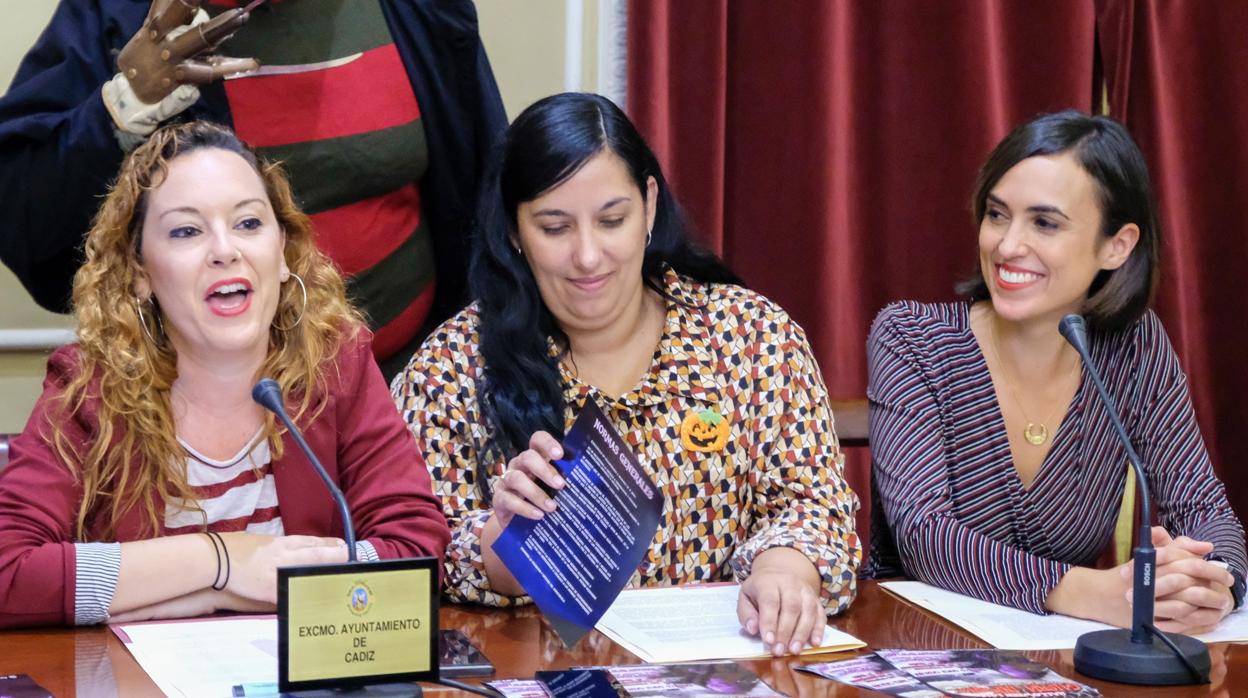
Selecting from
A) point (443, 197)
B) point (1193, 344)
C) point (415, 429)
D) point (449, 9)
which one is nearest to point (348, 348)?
point (415, 429)

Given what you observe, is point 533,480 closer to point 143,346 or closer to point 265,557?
point 265,557

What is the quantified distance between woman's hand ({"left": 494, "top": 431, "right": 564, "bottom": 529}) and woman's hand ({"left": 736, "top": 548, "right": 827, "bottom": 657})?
0.29 m

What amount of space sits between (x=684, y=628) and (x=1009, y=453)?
752 mm

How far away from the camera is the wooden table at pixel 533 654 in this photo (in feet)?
5.27

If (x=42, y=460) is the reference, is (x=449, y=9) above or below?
above

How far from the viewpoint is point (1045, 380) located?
8.06ft

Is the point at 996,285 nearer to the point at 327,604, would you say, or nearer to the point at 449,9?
the point at 449,9

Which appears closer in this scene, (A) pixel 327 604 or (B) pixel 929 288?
(A) pixel 327 604

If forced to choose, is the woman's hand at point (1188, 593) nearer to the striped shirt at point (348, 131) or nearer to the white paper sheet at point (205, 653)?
the white paper sheet at point (205, 653)

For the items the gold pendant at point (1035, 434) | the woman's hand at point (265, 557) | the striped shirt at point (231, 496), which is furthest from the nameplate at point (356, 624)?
the gold pendant at point (1035, 434)

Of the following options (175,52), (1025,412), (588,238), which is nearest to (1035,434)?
(1025,412)

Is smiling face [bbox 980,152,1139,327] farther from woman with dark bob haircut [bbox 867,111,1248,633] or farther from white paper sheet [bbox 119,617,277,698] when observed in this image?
white paper sheet [bbox 119,617,277,698]

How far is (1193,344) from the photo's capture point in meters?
3.11

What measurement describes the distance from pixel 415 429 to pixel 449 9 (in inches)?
27.3
